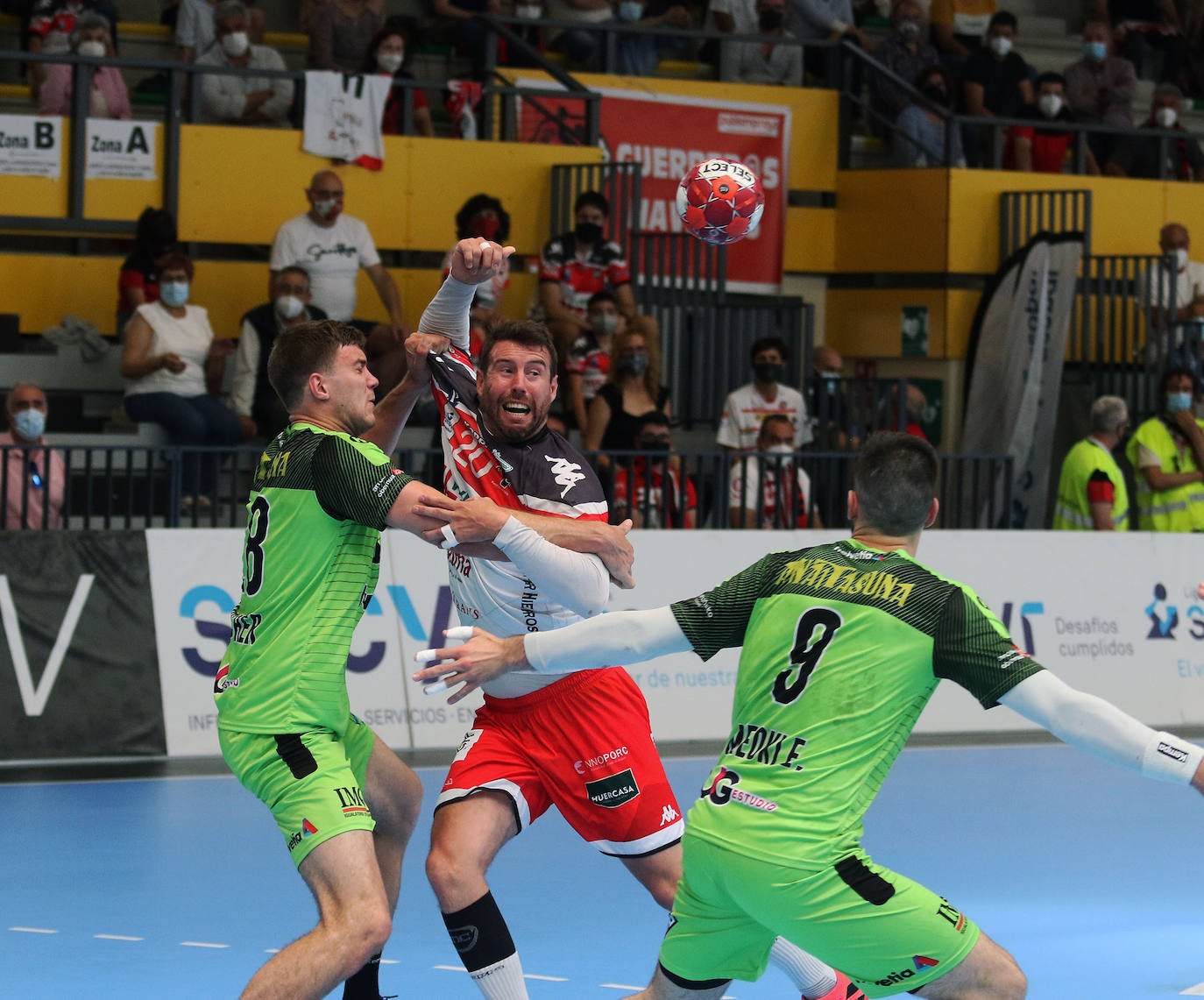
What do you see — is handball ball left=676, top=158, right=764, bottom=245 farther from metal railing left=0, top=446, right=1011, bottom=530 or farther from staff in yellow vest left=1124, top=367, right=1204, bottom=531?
staff in yellow vest left=1124, top=367, right=1204, bottom=531

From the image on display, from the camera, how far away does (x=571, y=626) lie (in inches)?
184

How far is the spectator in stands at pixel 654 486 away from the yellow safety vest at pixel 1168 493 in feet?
13.1

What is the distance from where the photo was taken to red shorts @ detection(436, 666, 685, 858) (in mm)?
5645

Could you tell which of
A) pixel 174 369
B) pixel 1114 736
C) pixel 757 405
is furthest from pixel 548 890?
pixel 757 405

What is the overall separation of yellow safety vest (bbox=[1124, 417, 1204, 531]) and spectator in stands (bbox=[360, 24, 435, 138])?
659 centimetres

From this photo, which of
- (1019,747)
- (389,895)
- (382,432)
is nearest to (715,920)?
(389,895)

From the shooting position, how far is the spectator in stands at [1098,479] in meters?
14.2

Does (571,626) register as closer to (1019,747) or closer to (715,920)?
(715,920)

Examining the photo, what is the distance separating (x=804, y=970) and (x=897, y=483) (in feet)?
5.20

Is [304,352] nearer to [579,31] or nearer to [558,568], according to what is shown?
[558,568]

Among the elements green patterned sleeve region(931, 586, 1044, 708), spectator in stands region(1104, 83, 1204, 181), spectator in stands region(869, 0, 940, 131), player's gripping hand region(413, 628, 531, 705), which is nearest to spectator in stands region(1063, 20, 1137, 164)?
spectator in stands region(1104, 83, 1204, 181)

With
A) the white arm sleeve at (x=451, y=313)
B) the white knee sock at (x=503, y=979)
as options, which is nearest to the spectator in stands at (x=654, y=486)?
the white arm sleeve at (x=451, y=313)

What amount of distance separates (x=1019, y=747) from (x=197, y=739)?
18.3 feet

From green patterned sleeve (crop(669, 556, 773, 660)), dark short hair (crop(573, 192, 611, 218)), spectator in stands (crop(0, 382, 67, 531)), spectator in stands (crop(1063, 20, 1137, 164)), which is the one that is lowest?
spectator in stands (crop(0, 382, 67, 531))
